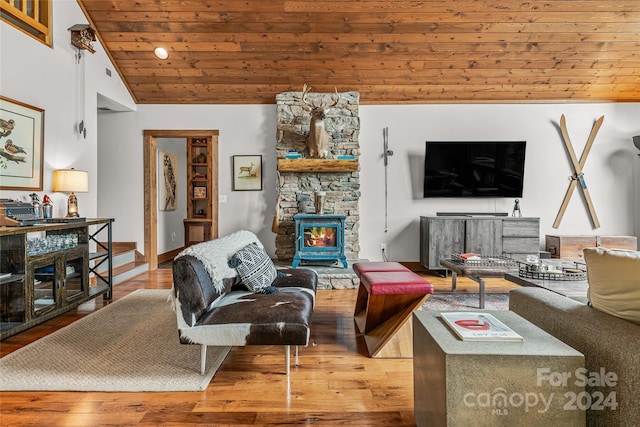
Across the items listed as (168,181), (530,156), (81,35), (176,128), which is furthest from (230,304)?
(530,156)

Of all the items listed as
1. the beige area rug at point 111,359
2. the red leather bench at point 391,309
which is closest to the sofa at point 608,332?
the red leather bench at point 391,309

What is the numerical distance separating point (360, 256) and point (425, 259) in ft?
3.13

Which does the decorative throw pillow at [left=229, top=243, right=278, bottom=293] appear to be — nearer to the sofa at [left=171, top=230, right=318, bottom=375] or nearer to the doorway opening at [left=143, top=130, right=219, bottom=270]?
the sofa at [left=171, top=230, right=318, bottom=375]

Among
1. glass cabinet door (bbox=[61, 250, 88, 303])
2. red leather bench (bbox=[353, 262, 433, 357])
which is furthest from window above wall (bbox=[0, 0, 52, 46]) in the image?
red leather bench (bbox=[353, 262, 433, 357])

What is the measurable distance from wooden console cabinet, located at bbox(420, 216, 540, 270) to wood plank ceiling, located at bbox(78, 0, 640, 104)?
6.11ft

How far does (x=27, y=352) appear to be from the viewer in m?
2.53

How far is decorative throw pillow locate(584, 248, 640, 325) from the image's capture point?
4.32 feet

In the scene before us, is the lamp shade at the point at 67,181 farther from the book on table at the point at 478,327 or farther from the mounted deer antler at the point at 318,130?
the book on table at the point at 478,327

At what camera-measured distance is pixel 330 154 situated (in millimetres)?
5305

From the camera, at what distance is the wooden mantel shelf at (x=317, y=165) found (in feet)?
16.8

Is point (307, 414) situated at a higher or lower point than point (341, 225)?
lower

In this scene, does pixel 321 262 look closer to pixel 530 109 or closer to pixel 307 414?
pixel 307 414

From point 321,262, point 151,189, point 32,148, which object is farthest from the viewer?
point 151,189

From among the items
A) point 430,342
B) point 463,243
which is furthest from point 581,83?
point 430,342
